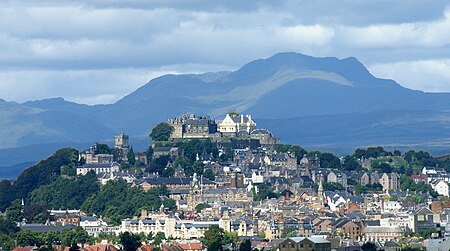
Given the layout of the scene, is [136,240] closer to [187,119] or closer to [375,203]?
[375,203]

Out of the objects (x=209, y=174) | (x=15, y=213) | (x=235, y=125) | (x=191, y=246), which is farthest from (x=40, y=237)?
(x=235, y=125)

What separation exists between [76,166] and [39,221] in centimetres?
1978

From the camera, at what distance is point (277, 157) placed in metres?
145

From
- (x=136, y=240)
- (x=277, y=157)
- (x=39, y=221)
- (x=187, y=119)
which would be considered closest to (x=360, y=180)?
(x=277, y=157)

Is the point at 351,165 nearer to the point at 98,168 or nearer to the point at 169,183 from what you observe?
the point at 169,183

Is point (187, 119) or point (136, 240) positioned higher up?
point (187, 119)

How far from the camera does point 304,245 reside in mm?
93438

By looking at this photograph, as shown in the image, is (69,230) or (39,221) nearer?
(69,230)

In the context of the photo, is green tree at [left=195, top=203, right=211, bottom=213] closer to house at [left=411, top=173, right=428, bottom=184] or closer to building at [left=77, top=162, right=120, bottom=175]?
building at [left=77, top=162, right=120, bottom=175]

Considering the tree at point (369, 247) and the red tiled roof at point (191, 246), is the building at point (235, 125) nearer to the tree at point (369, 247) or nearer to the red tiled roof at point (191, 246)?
the red tiled roof at point (191, 246)

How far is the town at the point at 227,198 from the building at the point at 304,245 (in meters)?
0.11

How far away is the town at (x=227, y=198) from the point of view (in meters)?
104

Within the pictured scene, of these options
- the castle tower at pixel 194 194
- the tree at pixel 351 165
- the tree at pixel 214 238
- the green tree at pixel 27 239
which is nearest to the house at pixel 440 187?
the tree at pixel 351 165

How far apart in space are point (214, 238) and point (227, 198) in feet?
97.7
